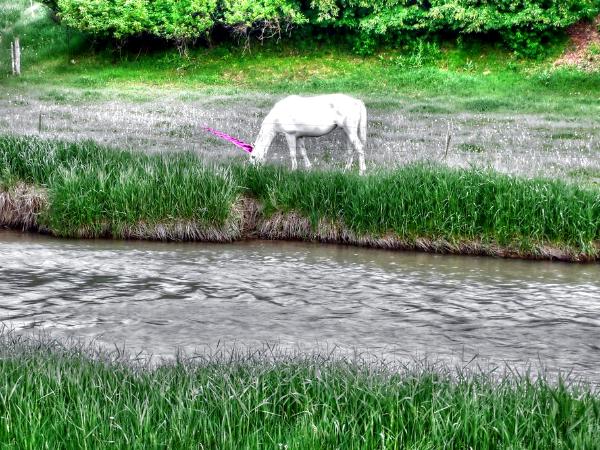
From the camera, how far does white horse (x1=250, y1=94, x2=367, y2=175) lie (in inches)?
601

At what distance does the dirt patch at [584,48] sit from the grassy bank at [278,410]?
22.9m

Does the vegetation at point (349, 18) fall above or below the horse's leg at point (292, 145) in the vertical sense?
above

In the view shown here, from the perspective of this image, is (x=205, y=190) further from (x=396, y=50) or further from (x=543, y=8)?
(x=543, y=8)

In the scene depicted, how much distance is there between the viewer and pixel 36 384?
5246mm

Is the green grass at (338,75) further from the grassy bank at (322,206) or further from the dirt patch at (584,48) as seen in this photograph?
the grassy bank at (322,206)

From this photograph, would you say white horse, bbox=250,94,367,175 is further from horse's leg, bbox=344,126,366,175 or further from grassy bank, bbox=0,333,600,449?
grassy bank, bbox=0,333,600,449

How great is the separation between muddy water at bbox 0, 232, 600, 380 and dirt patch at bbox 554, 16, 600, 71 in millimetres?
16815

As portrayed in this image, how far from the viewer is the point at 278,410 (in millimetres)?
5180

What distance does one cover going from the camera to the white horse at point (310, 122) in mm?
15266

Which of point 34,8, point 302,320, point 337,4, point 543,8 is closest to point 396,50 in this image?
A: point 337,4

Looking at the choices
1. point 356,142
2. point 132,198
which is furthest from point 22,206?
point 356,142

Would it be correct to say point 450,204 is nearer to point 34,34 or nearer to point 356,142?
point 356,142

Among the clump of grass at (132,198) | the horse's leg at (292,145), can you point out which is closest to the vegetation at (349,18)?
the horse's leg at (292,145)

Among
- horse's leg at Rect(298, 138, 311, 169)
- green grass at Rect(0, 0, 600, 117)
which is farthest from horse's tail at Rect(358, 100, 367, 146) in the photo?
green grass at Rect(0, 0, 600, 117)
